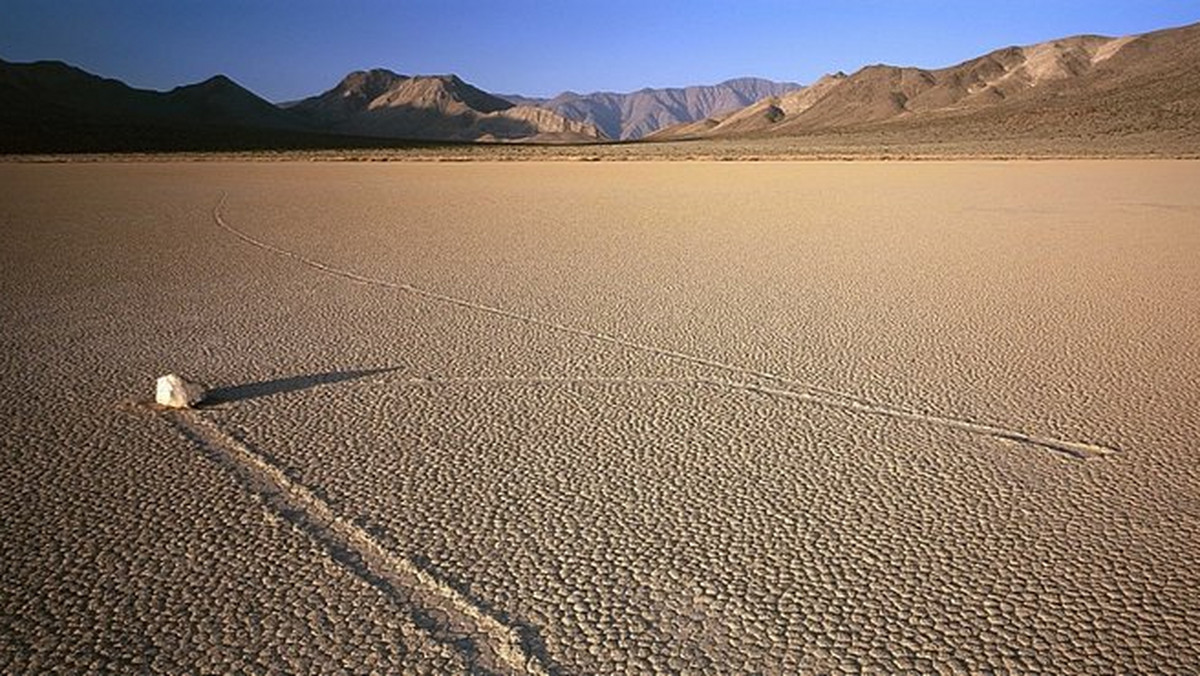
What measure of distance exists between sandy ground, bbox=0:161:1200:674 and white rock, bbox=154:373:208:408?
0.11m

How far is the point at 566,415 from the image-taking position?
316 centimetres

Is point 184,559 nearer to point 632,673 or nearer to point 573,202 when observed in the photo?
point 632,673

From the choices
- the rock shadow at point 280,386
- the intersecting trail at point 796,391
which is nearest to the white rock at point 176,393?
the rock shadow at point 280,386

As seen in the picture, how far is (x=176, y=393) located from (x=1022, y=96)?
9396 cm

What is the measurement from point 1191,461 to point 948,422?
0.73 meters

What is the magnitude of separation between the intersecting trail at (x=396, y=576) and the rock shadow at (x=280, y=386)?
1.65ft

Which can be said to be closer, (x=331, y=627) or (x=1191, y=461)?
(x=331, y=627)

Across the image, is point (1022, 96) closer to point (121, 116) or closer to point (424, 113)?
point (121, 116)

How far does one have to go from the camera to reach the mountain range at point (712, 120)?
48.3m

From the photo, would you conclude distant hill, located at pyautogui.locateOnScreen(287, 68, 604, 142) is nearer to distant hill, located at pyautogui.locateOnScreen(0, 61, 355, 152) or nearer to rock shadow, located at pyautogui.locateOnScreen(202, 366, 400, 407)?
distant hill, located at pyautogui.locateOnScreen(0, 61, 355, 152)

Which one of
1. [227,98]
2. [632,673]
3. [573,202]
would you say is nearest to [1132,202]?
Result: [573,202]

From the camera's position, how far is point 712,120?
452 feet

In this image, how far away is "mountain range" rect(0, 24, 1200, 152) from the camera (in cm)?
4828

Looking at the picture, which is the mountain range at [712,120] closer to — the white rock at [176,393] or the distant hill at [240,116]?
the distant hill at [240,116]
